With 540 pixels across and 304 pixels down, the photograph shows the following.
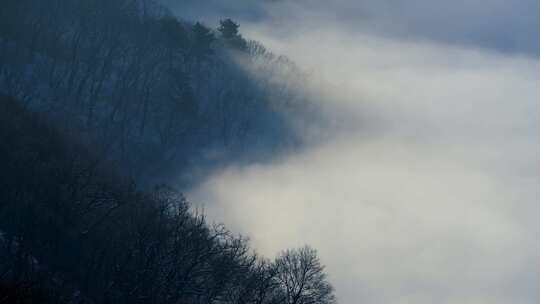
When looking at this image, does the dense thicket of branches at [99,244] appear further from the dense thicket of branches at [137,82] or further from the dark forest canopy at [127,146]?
the dense thicket of branches at [137,82]

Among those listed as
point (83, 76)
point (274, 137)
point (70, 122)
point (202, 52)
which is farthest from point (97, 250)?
point (274, 137)

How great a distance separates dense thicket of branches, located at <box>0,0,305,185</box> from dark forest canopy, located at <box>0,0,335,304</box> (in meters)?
0.29

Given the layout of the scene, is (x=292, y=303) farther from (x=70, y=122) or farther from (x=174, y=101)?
(x=174, y=101)

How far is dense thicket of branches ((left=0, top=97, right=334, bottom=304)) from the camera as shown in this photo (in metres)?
43.3

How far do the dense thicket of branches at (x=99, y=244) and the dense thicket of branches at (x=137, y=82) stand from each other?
97.1 ft

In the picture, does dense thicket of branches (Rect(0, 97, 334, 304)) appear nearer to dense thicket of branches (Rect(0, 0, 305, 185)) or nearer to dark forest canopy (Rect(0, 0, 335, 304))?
dark forest canopy (Rect(0, 0, 335, 304))

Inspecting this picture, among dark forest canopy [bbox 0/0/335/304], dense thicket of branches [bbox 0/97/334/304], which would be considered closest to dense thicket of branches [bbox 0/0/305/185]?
dark forest canopy [bbox 0/0/335/304]

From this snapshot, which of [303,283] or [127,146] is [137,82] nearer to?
[127,146]

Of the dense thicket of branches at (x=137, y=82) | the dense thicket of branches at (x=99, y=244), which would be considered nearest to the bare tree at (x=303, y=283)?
the dense thicket of branches at (x=99, y=244)

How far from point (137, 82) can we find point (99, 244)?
237 feet

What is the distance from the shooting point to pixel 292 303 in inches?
2254

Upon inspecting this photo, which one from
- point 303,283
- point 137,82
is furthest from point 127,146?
point 303,283

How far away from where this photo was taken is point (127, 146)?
104250 mm

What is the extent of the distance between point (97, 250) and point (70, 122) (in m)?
51.9
